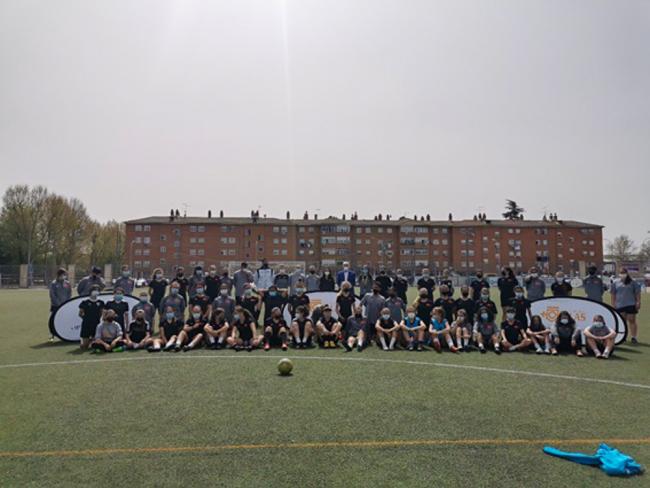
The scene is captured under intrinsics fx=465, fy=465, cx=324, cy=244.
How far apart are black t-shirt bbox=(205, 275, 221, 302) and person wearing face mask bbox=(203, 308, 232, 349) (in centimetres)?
263

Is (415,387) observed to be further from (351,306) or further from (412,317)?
(351,306)

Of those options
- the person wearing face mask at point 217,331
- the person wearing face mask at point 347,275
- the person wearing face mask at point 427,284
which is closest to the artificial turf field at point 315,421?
the person wearing face mask at point 217,331

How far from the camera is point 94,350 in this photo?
11711 mm

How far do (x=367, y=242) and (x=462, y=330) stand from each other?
84.3 m

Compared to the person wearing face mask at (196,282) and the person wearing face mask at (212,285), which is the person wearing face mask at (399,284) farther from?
the person wearing face mask at (196,282)

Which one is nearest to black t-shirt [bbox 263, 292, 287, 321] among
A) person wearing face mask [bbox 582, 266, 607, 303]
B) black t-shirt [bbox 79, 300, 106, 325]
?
black t-shirt [bbox 79, 300, 106, 325]

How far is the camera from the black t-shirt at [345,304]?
13.5 metres

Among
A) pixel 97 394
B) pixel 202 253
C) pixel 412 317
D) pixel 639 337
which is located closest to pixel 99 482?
pixel 97 394

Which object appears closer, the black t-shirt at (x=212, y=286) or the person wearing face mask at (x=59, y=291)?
the person wearing face mask at (x=59, y=291)

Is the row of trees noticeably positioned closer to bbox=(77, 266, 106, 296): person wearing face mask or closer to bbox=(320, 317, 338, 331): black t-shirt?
bbox=(77, 266, 106, 296): person wearing face mask

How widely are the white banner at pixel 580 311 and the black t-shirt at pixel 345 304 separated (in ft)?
17.2

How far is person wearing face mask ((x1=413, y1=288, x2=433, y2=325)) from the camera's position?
13.2 meters

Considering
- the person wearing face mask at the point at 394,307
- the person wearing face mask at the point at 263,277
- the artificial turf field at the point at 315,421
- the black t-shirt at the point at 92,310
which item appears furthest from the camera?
the person wearing face mask at the point at 263,277

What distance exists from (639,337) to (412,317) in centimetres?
759
